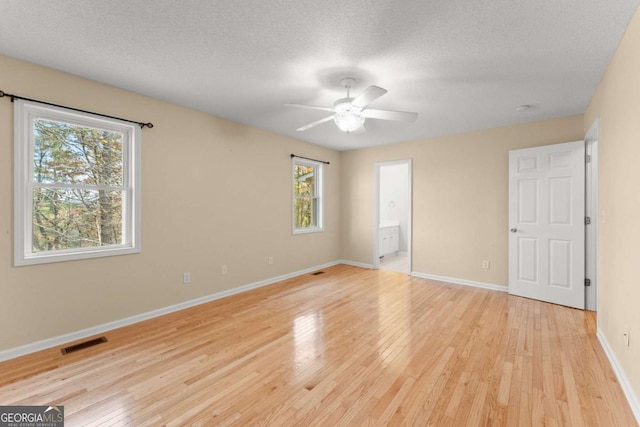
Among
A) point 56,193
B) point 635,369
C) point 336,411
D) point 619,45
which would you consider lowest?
point 336,411

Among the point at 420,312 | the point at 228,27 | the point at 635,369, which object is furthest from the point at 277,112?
the point at 635,369

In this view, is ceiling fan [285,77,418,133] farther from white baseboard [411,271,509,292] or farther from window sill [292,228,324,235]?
white baseboard [411,271,509,292]

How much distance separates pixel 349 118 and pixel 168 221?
7.91 feet

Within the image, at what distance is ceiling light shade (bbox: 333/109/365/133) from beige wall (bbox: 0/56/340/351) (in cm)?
Answer: 199

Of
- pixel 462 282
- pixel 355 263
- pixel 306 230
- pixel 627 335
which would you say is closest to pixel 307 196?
pixel 306 230

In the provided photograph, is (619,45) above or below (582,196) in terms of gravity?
above

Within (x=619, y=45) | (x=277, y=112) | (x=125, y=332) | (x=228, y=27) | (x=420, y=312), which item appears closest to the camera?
(x=228, y=27)

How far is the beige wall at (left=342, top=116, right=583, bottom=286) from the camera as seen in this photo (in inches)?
162

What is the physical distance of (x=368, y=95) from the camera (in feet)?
7.56

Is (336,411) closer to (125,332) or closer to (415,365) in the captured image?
(415,365)

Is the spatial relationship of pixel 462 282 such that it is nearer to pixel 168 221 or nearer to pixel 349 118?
pixel 349 118

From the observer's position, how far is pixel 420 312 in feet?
11.0

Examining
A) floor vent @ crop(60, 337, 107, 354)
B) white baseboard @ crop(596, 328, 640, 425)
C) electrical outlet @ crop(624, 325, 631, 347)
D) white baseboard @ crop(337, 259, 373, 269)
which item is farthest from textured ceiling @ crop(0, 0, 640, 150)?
white baseboard @ crop(337, 259, 373, 269)

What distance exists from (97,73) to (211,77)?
40.1 inches
